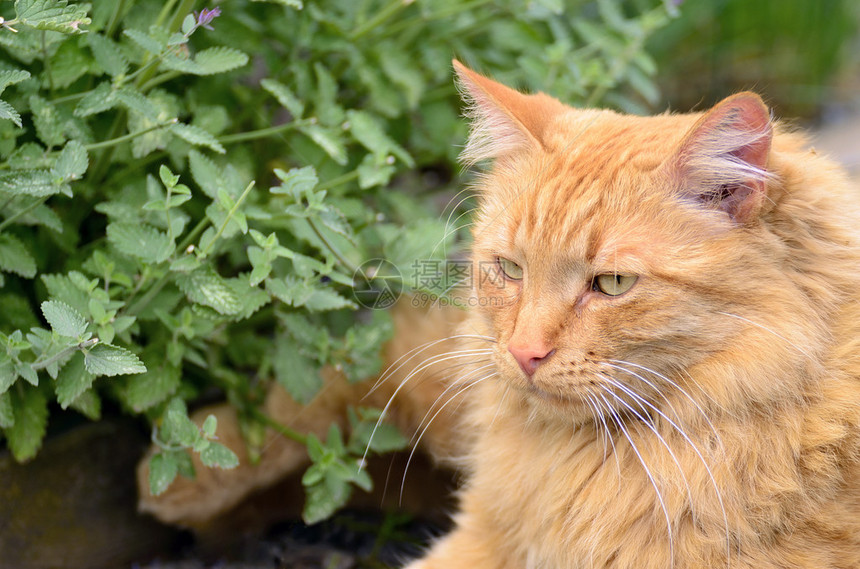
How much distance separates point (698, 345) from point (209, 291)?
1.01 m

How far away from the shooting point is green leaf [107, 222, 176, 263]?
162 cm

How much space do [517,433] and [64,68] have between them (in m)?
1.31

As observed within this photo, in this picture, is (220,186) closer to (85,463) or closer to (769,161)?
(85,463)

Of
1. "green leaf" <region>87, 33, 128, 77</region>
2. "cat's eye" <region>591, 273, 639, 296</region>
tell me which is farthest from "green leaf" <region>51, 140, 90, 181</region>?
"cat's eye" <region>591, 273, 639, 296</region>

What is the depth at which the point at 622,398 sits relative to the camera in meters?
1.47

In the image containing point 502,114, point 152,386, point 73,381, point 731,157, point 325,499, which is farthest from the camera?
point 325,499

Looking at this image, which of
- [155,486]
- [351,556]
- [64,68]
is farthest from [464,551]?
[64,68]

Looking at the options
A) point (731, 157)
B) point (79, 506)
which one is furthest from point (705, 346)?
point (79, 506)

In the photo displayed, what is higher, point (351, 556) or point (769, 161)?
point (769, 161)

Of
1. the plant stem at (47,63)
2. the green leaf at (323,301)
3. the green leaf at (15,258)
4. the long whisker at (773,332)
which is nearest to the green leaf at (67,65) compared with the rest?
the plant stem at (47,63)

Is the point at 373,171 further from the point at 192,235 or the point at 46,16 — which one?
the point at 46,16

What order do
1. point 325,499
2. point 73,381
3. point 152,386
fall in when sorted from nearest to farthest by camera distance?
point 73,381 → point 152,386 → point 325,499

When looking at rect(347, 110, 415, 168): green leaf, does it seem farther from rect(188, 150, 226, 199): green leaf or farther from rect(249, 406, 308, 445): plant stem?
rect(249, 406, 308, 445): plant stem

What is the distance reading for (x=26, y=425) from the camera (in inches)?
69.1
